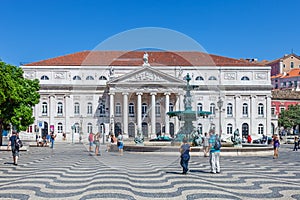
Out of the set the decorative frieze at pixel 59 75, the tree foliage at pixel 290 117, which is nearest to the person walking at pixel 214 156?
the decorative frieze at pixel 59 75

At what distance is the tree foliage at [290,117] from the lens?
73.1 m

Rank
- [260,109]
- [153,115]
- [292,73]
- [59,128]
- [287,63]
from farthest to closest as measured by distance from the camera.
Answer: [287,63] → [292,73] → [260,109] → [59,128] → [153,115]

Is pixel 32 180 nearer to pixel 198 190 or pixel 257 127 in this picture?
pixel 198 190

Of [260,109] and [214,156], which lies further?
[260,109]

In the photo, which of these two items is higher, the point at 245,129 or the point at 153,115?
the point at 153,115

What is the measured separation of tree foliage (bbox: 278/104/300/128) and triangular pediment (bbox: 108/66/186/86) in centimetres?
2153

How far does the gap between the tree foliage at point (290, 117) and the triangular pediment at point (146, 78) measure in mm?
21526

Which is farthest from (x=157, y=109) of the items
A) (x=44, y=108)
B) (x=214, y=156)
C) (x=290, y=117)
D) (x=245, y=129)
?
(x=214, y=156)

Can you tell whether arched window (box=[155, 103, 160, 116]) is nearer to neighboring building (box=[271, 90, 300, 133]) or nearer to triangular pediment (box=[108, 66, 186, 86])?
triangular pediment (box=[108, 66, 186, 86])

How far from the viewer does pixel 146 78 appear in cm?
Result: 6750

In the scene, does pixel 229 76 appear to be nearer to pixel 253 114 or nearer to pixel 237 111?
pixel 237 111

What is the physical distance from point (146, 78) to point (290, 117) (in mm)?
25680

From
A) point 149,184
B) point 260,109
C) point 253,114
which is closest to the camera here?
point 149,184

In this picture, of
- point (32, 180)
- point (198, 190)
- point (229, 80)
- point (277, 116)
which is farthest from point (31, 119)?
point (277, 116)
